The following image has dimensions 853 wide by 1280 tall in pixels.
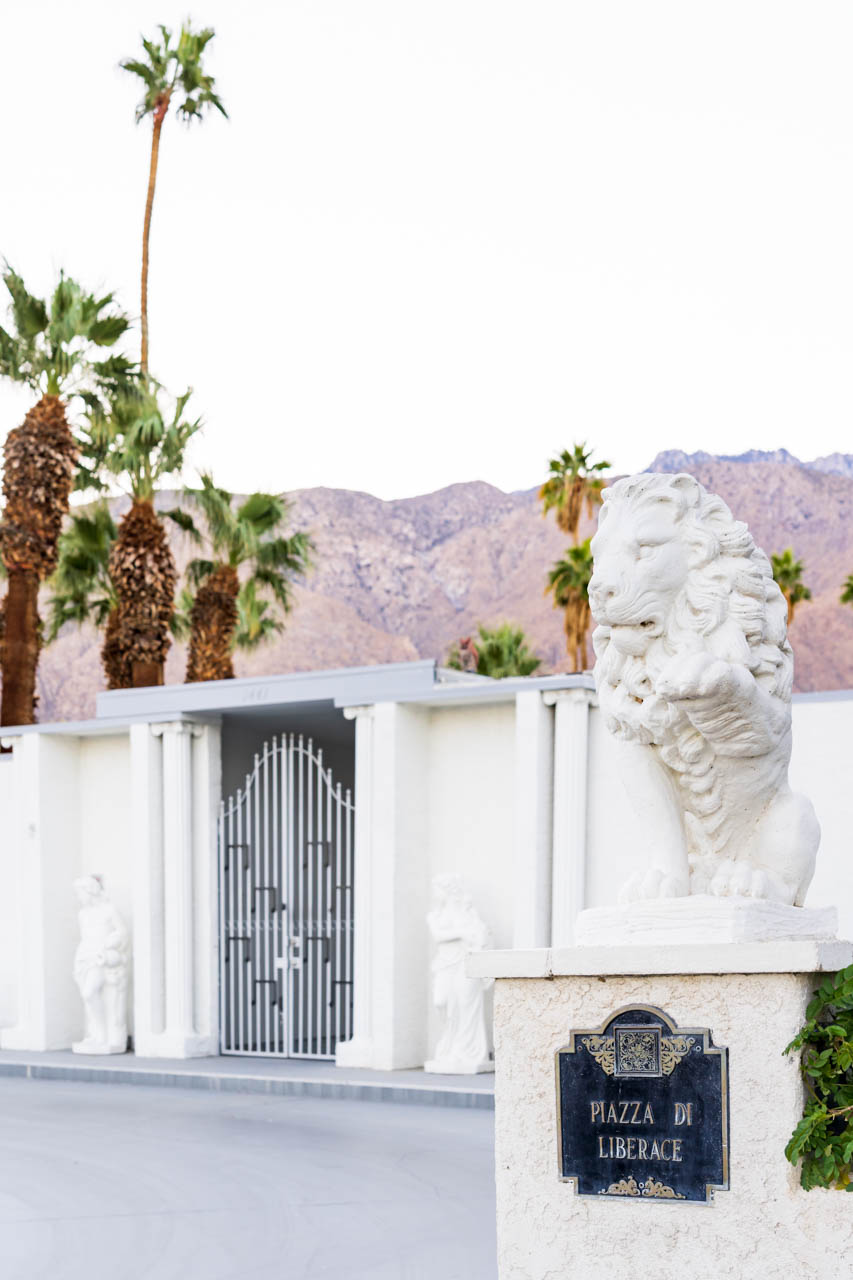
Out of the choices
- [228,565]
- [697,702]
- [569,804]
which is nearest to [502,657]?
[228,565]

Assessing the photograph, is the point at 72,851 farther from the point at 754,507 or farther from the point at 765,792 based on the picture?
the point at 754,507

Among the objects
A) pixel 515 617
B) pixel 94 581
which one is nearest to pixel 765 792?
pixel 94 581

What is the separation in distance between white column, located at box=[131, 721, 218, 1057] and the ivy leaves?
11137 millimetres

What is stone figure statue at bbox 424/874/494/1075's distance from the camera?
42.8ft

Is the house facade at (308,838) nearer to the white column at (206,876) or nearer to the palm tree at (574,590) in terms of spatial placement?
the white column at (206,876)

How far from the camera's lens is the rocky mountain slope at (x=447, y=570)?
85625 mm

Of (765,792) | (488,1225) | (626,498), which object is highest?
(626,498)

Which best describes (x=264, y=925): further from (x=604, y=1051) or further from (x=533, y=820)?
(x=604, y=1051)

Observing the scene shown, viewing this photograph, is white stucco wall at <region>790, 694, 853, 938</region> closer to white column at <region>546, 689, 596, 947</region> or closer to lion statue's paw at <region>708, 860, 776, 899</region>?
white column at <region>546, 689, 596, 947</region>

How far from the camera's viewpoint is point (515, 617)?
9038 centimetres

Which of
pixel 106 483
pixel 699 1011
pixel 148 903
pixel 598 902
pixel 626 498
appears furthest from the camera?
pixel 106 483

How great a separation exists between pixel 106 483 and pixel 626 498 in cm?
1852

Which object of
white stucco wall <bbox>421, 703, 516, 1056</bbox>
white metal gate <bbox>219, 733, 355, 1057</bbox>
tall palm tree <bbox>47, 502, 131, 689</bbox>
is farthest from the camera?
tall palm tree <bbox>47, 502, 131, 689</bbox>

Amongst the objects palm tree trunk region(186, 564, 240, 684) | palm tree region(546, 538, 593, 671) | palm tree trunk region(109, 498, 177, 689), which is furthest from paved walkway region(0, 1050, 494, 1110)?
palm tree region(546, 538, 593, 671)
